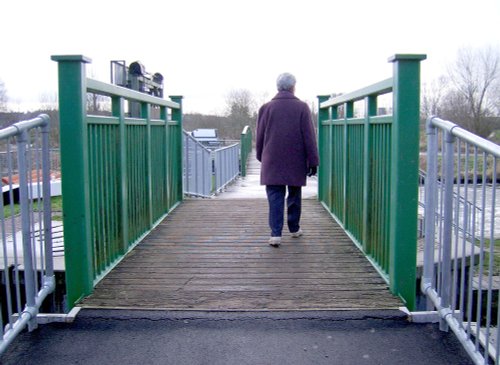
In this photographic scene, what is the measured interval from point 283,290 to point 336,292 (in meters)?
0.37

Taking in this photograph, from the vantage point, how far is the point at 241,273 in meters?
4.71

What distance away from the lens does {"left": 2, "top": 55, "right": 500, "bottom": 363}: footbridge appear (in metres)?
3.64

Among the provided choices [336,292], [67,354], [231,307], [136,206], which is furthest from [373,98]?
[67,354]

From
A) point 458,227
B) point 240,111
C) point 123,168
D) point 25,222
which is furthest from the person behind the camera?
point 240,111

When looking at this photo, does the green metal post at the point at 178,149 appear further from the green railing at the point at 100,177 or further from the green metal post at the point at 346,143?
the green metal post at the point at 346,143

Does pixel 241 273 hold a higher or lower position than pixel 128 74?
lower

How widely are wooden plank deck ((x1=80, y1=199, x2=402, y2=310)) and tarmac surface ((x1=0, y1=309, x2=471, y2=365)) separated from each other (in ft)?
0.53

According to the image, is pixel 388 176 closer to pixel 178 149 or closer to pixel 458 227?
pixel 458 227

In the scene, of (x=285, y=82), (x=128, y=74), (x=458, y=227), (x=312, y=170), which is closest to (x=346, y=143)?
(x=312, y=170)

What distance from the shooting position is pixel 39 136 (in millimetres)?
3904

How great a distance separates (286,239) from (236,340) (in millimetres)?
2612

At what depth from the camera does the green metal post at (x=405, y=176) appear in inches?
153

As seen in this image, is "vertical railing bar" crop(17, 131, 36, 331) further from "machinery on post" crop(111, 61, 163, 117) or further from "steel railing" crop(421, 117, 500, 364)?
"machinery on post" crop(111, 61, 163, 117)

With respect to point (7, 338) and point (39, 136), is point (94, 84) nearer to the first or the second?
point (39, 136)
